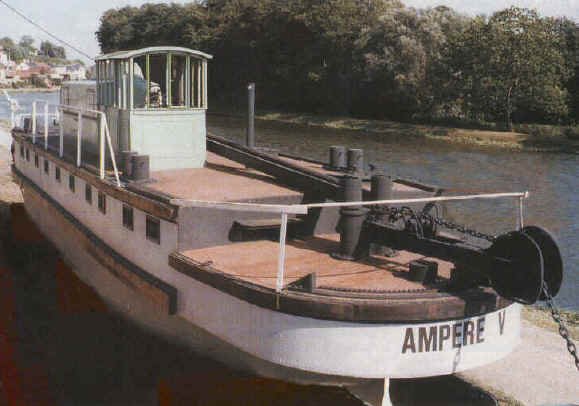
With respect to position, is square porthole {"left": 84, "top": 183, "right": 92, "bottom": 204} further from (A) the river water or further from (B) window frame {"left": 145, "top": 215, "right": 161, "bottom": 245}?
(A) the river water

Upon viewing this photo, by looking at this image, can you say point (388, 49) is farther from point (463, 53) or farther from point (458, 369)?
point (458, 369)

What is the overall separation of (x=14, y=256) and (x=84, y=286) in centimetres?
382

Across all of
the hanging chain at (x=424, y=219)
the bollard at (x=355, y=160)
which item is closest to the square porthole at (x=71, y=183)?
the bollard at (x=355, y=160)

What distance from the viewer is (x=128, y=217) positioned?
349 inches

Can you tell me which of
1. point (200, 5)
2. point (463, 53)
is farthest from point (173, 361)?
point (200, 5)

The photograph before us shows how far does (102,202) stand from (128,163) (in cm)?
85

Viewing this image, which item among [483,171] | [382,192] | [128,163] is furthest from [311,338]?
[483,171]

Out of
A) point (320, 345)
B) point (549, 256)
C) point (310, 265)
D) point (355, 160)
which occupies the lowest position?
point (320, 345)

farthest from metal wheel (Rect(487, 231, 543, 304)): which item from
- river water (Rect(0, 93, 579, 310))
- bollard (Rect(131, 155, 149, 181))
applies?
river water (Rect(0, 93, 579, 310))

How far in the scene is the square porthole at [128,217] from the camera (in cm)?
877

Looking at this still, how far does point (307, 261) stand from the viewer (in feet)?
24.2

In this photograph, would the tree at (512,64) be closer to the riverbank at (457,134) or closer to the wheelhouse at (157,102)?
the riverbank at (457,134)

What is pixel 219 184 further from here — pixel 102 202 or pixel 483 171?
pixel 483 171

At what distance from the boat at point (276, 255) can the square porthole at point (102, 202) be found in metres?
0.03
